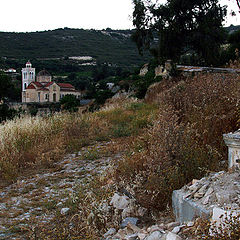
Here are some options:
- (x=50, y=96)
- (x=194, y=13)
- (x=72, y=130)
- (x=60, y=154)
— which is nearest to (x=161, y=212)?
(x=60, y=154)

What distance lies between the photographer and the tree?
786 inches

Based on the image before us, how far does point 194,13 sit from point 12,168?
19.5 meters

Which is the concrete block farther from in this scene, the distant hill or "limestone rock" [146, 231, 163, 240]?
the distant hill

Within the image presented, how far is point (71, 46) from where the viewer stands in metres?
105

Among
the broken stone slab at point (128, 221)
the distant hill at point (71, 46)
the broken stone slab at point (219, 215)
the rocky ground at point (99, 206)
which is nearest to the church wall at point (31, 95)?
the distant hill at point (71, 46)

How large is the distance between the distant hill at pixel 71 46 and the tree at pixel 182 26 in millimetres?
60616

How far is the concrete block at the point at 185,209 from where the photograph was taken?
2.31 m

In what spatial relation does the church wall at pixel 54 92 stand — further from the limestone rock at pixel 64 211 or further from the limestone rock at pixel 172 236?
the limestone rock at pixel 172 236

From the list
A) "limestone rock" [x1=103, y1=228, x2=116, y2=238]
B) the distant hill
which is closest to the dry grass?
"limestone rock" [x1=103, y1=228, x2=116, y2=238]

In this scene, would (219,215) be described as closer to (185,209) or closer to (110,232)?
(185,209)

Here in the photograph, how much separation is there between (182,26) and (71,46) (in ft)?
292

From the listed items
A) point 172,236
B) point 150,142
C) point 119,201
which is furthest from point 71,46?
point 172,236

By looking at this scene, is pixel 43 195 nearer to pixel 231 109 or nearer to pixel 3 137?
pixel 3 137

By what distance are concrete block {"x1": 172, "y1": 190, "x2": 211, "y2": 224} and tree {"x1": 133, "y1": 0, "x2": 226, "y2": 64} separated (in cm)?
1854
